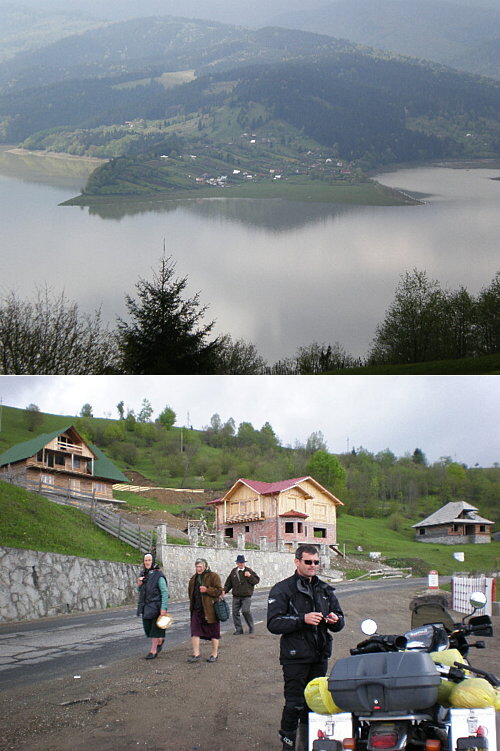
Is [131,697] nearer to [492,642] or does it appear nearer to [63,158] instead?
[492,642]

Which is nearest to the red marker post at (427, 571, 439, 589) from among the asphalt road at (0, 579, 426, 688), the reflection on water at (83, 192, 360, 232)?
the asphalt road at (0, 579, 426, 688)

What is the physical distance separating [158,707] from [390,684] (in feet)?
7.76

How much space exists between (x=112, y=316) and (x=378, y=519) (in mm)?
18809

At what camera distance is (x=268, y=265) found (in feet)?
125

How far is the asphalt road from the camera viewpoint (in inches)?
297

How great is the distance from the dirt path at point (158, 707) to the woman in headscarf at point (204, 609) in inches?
7.9

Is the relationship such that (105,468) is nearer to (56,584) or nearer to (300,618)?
(56,584)

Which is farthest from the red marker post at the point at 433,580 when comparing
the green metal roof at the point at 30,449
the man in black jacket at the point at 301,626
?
the man in black jacket at the point at 301,626

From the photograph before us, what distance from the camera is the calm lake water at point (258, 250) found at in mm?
33281

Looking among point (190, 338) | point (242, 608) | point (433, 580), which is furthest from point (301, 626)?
point (190, 338)

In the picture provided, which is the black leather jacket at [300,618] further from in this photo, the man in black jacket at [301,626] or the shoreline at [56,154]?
the shoreline at [56,154]

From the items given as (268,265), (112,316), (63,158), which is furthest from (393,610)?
(63,158)

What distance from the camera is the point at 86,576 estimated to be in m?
14.1

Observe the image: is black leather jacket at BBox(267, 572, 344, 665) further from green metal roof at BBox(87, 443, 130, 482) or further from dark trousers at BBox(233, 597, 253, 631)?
green metal roof at BBox(87, 443, 130, 482)
